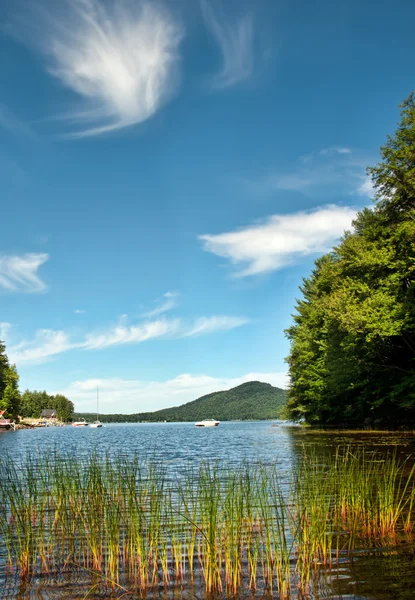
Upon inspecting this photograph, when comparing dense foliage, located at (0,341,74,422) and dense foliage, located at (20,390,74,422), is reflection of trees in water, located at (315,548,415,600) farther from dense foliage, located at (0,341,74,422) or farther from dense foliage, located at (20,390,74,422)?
dense foliage, located at (20,390,74,422)

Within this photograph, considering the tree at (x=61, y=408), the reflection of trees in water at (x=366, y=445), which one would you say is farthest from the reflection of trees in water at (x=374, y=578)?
the tree at (x=61, y=408)

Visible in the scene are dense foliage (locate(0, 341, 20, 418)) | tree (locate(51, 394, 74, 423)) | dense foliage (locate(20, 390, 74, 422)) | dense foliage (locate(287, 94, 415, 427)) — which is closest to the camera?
dense foliage (locate(287, 94, 415, 427))

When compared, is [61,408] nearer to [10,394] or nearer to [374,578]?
[10,394]

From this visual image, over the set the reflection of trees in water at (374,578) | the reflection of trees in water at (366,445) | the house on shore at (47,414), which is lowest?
the reflection of trees in water at (374,578)

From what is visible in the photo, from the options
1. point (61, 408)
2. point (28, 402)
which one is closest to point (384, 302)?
point (28, 402)

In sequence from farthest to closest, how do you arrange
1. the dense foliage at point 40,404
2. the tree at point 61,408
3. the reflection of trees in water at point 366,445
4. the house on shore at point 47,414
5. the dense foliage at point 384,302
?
the tree at point 61,408 → the house on shore at point 47,414 → the dense foliage at point 40,404 → the dense foliage at point 384,302 → the reflection of trees in water at point 366,445

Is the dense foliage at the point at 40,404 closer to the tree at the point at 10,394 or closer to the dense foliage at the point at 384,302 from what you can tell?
the tree at the point at 10,394

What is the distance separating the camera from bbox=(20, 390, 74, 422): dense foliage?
179800 millimetres

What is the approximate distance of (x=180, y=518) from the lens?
10141mm

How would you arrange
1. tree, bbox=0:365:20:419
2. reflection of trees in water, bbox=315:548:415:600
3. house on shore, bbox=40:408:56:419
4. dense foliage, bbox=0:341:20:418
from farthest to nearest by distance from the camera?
house on shore, bbox=40:408:56:419 → tree, bbox=0:365:20:419 → dense foliage, bbox=0:341:20:418 → reflection of trees in water, bbox=315:548:415:600

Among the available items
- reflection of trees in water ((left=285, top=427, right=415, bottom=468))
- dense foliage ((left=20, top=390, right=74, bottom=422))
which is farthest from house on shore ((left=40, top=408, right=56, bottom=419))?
reflection of trees in water ((left=285, top=427, right=415, bottom=468))

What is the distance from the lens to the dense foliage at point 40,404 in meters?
180

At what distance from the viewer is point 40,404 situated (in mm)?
191000

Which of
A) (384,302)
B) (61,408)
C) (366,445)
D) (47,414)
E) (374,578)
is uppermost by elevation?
(384,302)
